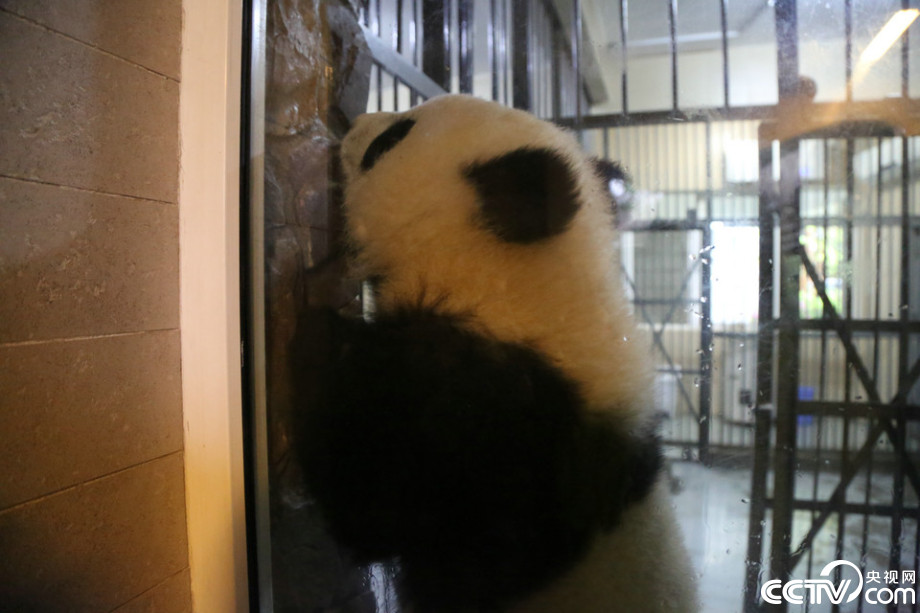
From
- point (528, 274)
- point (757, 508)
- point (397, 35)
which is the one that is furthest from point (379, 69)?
point (757, 508)

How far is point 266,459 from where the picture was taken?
0.81 metres

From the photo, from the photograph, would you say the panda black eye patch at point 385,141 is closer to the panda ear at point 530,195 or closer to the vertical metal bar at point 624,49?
the panda ear at point 530,195

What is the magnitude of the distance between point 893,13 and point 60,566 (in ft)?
3.86

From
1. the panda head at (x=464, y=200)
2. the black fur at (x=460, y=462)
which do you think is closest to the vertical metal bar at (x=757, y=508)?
the black fur at (x=460, y=462)

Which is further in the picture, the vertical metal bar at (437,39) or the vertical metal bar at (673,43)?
the vertical metal bar at (437,39)

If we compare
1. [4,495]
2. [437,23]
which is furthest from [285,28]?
[4,495]

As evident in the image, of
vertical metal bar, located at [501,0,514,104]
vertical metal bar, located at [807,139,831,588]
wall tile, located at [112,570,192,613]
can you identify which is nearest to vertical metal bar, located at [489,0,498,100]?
vertical metal bar, located at [501,0,514,104]

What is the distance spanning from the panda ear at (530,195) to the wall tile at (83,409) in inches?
19.7

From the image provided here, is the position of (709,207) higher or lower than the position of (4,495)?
higher

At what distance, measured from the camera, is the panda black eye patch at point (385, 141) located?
88cm

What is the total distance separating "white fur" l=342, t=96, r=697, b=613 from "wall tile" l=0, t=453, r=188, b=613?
0.42 meters

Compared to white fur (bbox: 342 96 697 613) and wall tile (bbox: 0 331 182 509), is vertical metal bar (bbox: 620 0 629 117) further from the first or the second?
wall tile (bbox: 0 331 182 509)

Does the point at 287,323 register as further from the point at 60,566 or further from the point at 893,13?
the point at 893,13

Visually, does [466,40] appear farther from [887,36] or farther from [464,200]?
[887,36]
